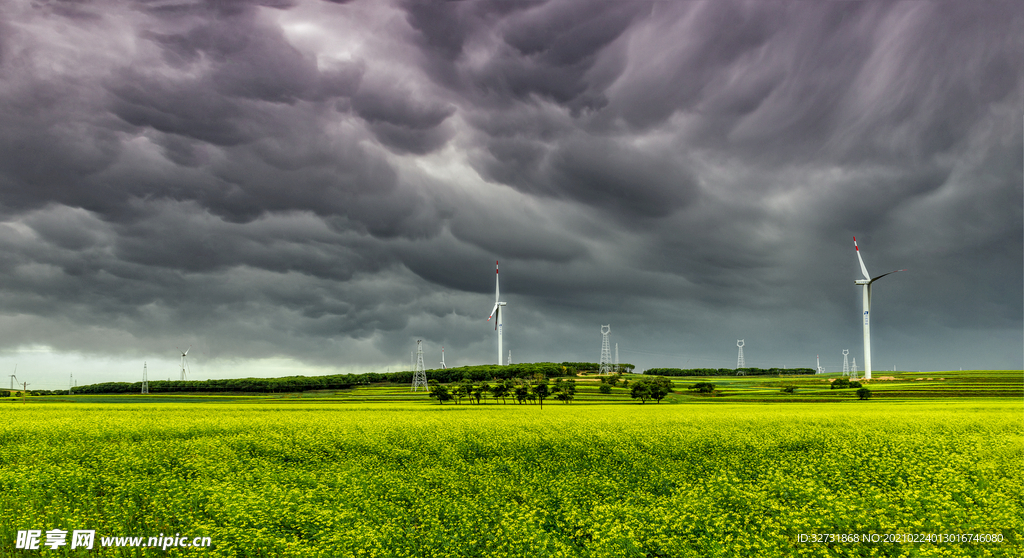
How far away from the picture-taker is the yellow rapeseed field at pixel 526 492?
24625 mm

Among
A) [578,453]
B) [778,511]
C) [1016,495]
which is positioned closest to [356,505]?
[578,453]

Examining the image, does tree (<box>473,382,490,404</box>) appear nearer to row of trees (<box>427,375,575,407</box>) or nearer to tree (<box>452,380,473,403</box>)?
row of trees (<box>427,375,575,407</box>)

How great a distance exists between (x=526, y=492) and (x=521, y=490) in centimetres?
78

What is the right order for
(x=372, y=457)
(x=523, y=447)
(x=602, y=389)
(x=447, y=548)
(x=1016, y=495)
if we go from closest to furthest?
(x=447, y=548), (x=1016, y=495), (x=372, y=457), (x=523, y=447), (x=602, y=389)

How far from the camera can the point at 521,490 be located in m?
32.6

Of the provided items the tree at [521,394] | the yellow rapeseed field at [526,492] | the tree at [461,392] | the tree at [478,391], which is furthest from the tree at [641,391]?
the yellow rapeseed field at [526,492]

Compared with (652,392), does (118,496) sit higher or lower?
higher

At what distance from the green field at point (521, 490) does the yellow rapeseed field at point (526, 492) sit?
0.47 feet

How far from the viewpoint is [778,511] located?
2909cm

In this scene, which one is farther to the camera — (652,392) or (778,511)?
(652,392)

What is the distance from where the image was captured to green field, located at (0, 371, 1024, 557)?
973 inches

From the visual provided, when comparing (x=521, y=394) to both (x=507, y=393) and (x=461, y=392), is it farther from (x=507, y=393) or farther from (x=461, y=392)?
(x=461, y=392)

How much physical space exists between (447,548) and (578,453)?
21.1m

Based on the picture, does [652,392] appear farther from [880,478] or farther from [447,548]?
[447,548]
